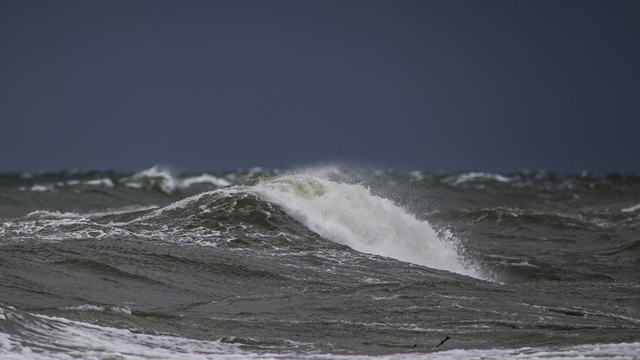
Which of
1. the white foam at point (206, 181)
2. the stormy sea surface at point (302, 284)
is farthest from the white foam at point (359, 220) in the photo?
the white foam at point (206, 181)

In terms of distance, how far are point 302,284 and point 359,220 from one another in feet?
13.1

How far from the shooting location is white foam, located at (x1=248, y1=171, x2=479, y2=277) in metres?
10.4

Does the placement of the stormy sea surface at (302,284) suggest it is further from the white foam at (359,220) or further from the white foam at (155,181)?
the white foam at (155,181)

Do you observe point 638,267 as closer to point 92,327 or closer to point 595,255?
point 595,255

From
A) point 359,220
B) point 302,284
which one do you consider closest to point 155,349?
point 302,284

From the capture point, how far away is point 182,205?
1139cm

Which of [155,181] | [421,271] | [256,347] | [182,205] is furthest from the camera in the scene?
[155,181]

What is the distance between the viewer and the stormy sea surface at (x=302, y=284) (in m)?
4.89

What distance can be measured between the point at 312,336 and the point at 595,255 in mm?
8258

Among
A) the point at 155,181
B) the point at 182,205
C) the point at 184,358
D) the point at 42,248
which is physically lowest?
the point at 184,358

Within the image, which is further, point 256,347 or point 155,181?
point 155,181

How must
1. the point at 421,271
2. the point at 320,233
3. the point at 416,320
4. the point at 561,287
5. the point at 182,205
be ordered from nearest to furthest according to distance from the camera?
the point at 416,320
the point at 561,287
the point at 421,271
the point at 320,233
the point at 182,205

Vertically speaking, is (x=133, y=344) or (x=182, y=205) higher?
(x=182, y=205)

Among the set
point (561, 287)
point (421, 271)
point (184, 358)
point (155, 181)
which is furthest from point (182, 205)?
point (155, 181)
